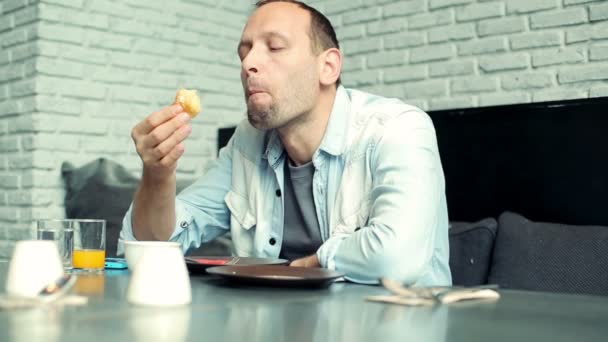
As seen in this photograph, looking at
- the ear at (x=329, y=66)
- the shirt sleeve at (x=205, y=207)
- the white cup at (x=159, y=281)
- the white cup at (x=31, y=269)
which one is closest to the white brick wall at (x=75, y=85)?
the shirt sleeve at (x=205, y=207)

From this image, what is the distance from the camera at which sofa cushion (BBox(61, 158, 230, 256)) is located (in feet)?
10.3

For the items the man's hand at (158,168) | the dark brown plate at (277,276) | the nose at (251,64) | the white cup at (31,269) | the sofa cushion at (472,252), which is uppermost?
the nose at (251,64)

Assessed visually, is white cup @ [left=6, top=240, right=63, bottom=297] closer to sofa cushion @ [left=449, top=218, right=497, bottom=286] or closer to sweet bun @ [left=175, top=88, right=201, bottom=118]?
sweet bun @ [left=175, top=88, right=201, bottom=118]

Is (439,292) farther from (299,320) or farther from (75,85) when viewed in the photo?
(75,85)

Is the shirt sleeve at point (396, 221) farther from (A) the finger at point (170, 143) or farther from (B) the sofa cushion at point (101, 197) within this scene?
(B) the sofa cushion at point (101, 197)

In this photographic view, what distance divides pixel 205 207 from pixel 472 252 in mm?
1004

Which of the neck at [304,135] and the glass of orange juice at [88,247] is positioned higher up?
the neck at [304,135]

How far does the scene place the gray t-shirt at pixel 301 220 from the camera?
1889 mm

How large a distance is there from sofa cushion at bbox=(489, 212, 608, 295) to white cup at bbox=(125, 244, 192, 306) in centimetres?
166

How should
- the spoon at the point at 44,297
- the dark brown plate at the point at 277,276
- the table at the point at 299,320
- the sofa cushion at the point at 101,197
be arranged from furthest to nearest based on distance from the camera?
the sofa cushion at the point at 101,197, the dark brown plate at the point at 277,276, the spoon at the point at 44,297, the table at the point at 299,320

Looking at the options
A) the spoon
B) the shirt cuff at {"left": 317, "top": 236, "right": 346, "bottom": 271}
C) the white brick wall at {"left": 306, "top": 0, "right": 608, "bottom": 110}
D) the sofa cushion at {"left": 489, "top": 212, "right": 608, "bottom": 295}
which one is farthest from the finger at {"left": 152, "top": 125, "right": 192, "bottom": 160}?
the white brick wall at {"left": 306, "top": 0, "right": 608, "bottom": 110}

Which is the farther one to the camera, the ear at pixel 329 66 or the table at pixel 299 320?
the ear at pixel 329 66

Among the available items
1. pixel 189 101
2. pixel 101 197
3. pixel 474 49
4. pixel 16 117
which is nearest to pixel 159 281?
pixel 189 101

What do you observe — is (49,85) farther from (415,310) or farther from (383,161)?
(415,310)
